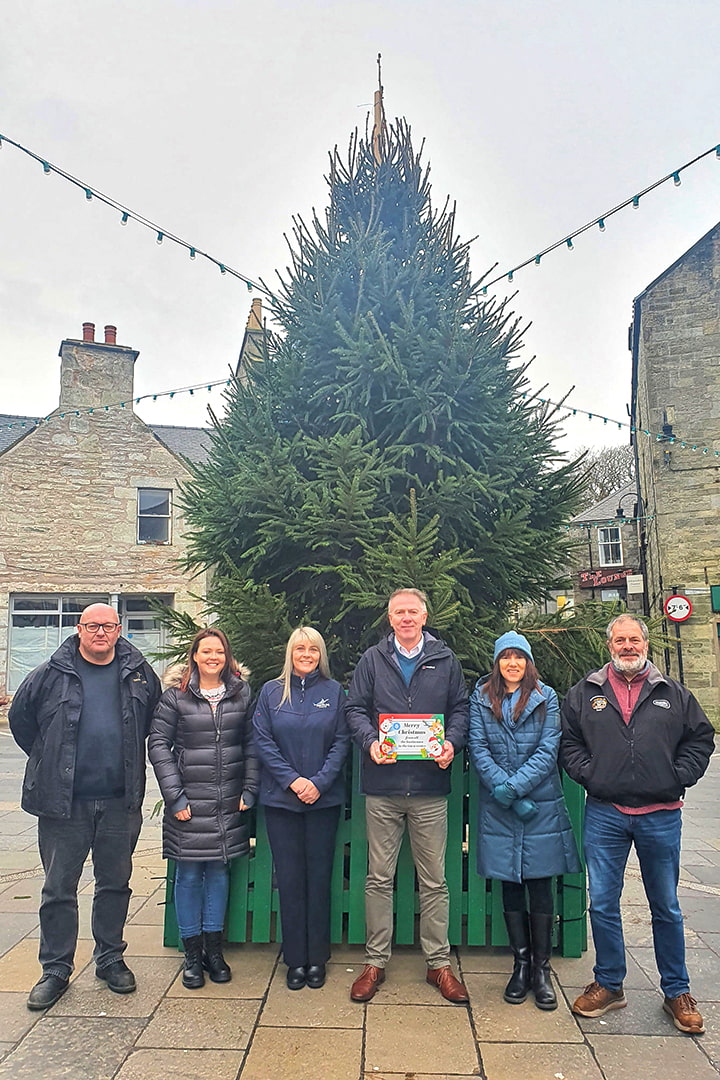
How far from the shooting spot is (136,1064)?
3254 mm

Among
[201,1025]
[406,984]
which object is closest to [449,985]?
[406,984]

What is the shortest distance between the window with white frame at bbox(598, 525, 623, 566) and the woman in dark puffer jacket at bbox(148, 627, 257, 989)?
1098 inches

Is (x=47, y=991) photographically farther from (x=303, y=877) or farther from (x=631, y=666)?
(x=631, y=666)

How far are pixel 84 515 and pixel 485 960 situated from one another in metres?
18.7

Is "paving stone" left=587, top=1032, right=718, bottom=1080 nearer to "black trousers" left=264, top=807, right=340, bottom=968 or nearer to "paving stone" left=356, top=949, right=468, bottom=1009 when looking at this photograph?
"paving stone" left=356, top=949, right=468, bottom=1009

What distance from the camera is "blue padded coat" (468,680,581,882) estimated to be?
12.8 ft

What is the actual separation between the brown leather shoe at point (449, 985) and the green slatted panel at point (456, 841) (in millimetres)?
445

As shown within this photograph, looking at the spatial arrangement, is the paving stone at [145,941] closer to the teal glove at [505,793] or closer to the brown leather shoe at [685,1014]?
the teal glove at [505,793]

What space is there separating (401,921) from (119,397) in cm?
1896

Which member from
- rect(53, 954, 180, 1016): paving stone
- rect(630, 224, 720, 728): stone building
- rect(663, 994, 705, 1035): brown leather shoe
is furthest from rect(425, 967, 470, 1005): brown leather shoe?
rect(630, 224, 720, 728): stone building

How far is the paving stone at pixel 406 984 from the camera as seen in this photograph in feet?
12.6

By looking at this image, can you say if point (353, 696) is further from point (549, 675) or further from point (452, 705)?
point (549, 675)

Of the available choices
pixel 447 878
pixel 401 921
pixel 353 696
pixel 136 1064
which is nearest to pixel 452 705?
pixel 353 696

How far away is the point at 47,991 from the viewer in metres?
3.82
